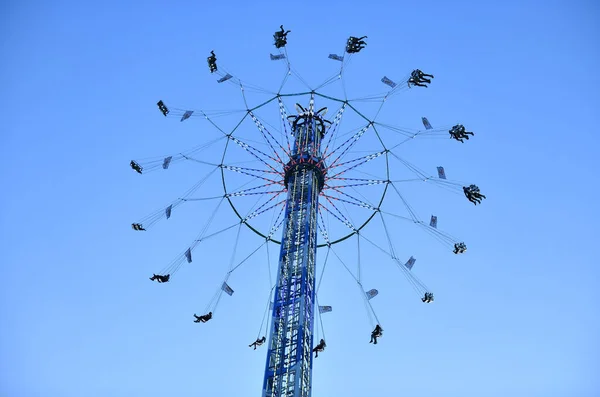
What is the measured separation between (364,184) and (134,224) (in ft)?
61.5

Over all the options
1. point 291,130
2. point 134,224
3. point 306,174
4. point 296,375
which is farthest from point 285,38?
point 296,375

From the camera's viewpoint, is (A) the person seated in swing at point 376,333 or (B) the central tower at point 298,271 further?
(A) the person seated in swing at point 376,333

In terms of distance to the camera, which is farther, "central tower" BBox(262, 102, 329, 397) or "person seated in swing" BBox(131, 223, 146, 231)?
"person seated in swing" BBox(131, 223, 146, 231)

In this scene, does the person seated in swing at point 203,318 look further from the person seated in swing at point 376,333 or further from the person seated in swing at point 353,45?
the person seated in swing at point 353,45

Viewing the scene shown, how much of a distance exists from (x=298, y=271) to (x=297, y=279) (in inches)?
23.1

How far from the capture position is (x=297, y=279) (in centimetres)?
3797

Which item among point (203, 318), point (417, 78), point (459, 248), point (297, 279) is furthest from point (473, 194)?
point (203, 318)

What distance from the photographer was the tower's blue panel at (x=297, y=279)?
33.9m

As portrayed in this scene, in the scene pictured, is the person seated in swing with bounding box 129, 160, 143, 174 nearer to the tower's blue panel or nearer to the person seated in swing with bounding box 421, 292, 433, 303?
the tower's blue panel

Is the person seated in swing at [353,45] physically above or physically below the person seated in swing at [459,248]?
above

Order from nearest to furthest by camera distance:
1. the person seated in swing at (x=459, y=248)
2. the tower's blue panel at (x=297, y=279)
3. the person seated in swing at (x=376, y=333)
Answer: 1. the tower's blue panel at (x=297, y=279)
2. the person seated in swing at (x=376, y=333)
3. the person seated in swing at (x=459, y=248)

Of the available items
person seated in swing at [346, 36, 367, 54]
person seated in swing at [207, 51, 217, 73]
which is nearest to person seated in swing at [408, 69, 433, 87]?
person seated in swing at [346, 36, 367, 54]

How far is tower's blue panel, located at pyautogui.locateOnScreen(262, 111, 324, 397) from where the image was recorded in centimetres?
3394

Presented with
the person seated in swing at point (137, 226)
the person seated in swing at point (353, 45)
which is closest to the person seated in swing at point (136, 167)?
the person seated in swing at point (137, 226)
